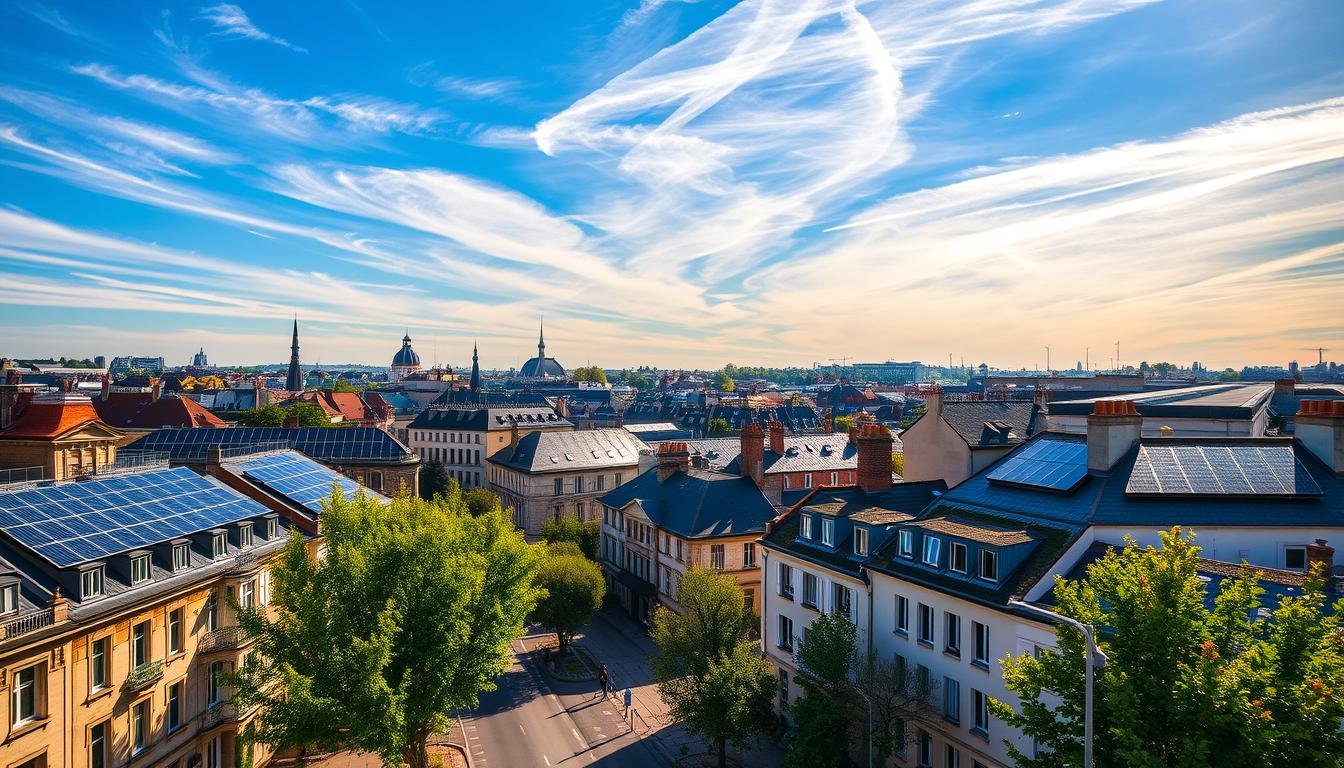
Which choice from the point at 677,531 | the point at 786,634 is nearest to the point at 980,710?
the point at 786,634

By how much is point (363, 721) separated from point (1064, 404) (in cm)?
4829

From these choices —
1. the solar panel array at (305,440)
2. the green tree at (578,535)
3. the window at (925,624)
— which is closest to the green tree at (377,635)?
the window at (925,624)

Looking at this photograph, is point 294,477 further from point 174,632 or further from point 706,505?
point 706,505

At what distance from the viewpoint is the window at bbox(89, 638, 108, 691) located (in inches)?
1043

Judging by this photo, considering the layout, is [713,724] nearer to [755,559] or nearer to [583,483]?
[755,559]

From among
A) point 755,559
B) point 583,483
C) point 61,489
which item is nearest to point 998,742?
point 755,559

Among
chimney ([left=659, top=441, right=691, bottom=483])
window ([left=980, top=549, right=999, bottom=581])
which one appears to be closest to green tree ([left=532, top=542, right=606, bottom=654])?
chimney ([left=659, top=441, right=691, bottom=483])

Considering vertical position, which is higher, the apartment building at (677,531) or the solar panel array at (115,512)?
the solar panel array at (115,512)

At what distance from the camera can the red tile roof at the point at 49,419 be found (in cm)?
3512

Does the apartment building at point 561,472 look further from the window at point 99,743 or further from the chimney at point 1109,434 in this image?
the window at point 99,743

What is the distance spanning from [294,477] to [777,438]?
130ft

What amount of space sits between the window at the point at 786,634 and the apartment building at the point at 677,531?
8.63 meters

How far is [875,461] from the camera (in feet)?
134

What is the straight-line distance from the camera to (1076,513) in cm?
2861
